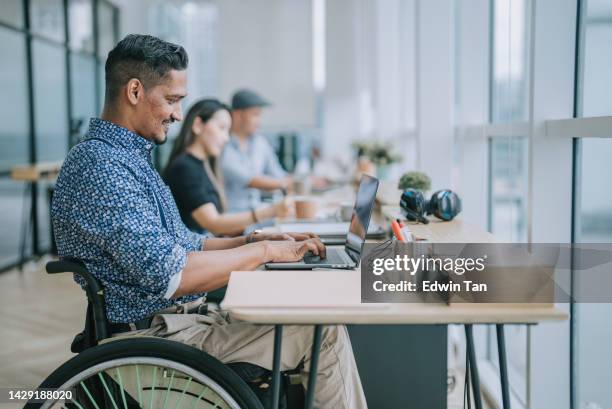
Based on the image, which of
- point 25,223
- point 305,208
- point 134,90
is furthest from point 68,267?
point 25,223

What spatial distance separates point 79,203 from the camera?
63.4 inches

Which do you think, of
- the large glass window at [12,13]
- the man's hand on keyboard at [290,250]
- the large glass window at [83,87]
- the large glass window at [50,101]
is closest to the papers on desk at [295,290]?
the man's hand on keyboard at [290,250]

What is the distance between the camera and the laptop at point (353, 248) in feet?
5.97

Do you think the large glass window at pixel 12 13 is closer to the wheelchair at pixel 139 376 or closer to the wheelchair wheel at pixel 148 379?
the wheelchair at pixel 139 376

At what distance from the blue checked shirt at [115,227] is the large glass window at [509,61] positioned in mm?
1621

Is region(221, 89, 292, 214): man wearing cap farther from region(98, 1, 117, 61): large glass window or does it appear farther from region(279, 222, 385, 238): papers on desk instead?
region(98, 1, 117, 61): large glass window

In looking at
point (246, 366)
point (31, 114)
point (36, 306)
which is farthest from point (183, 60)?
point (31, 114)

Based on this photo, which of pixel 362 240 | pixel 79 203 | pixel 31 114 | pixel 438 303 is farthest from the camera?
pixel 31 114

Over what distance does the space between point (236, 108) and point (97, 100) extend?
5074 millimetres

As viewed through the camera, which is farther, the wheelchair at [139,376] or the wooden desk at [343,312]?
the wheelchair at [139,376]

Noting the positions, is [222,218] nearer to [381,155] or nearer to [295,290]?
[381,155]

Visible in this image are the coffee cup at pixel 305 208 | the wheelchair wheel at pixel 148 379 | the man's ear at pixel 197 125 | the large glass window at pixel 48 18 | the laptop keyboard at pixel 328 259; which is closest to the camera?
the wheelchair wheel at pixel 148 379

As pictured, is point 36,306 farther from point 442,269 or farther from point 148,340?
point 442,269

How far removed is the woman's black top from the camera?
10.6ft
